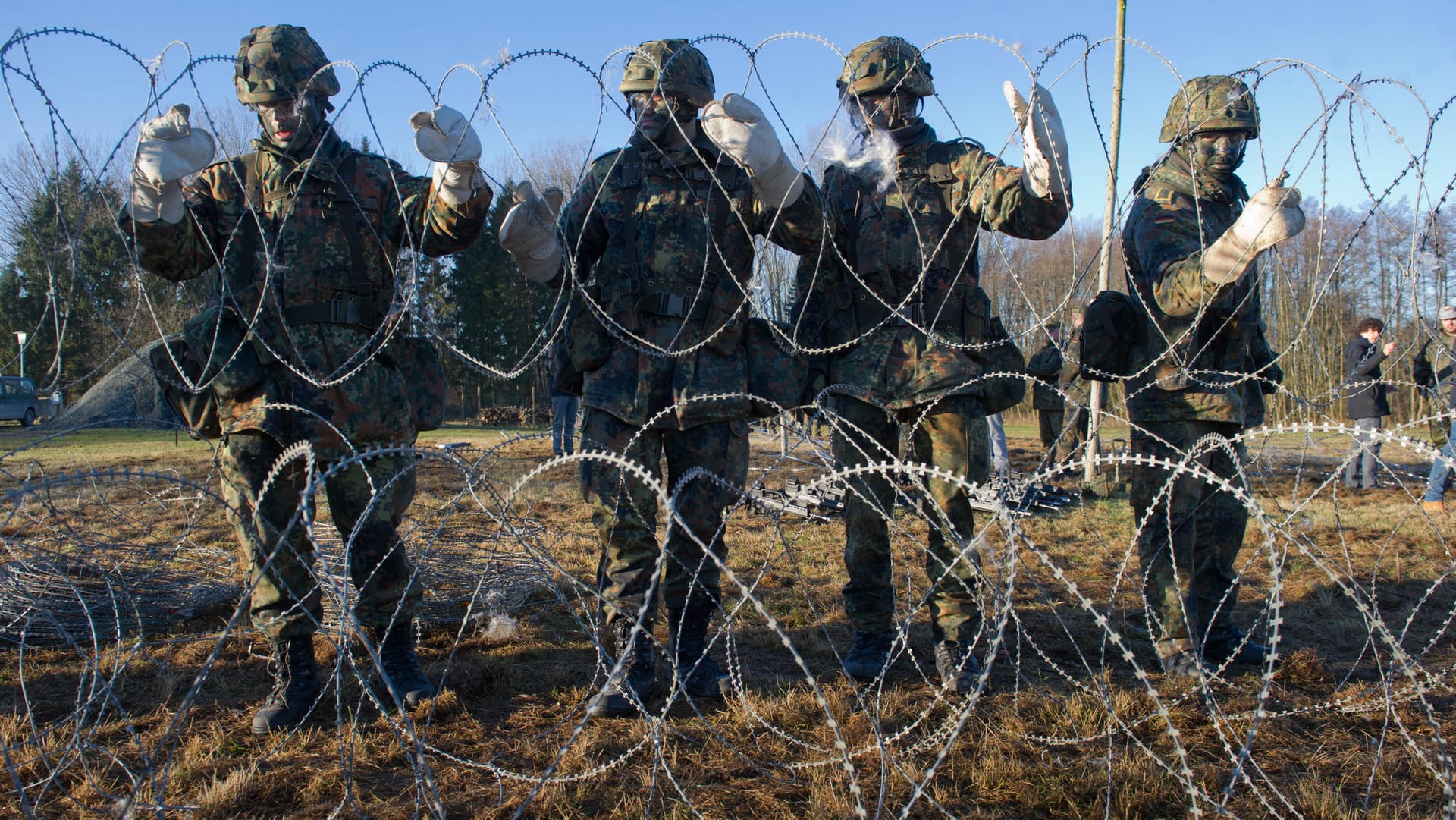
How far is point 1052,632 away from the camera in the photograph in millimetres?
4512

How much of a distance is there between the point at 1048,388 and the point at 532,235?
416 centimetres

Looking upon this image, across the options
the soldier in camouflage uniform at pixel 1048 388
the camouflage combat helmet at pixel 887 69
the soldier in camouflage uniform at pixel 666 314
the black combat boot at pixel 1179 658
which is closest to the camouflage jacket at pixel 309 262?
the soldier in camouflage uniform at pixel 666 314

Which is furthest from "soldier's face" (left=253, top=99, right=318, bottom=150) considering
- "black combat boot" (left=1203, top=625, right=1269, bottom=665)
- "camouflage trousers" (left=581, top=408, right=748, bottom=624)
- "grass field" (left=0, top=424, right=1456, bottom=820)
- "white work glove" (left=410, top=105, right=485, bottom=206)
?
"black combat boot" (left=1203, top=625, right=1269, bottom=665)

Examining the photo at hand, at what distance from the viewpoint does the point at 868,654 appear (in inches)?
151

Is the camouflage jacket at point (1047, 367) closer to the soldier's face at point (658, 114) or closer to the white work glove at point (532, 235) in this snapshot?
the soldier's face at point (658, 114)

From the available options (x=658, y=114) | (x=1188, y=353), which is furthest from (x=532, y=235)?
(x=1188, y=353)

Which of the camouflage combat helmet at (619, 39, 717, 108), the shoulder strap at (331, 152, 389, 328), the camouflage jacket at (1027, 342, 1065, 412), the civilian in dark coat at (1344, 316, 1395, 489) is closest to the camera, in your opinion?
the shoulder strap at (331, 152, 389, 328)

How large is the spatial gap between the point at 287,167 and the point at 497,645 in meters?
2.32

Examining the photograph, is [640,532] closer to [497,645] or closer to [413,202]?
[497,645]

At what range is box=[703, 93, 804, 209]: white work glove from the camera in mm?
3270

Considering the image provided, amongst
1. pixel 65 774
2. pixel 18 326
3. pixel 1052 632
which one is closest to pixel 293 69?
pixel 65 774

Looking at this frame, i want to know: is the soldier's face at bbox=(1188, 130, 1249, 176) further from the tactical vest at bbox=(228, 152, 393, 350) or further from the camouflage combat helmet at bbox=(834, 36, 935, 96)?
the tactical vest at bbox=(228, 152, 393, 350)

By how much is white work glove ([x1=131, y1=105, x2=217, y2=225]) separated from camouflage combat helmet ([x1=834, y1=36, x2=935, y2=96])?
254cm

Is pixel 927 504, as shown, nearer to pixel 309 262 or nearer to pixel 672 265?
pixel 672 265
